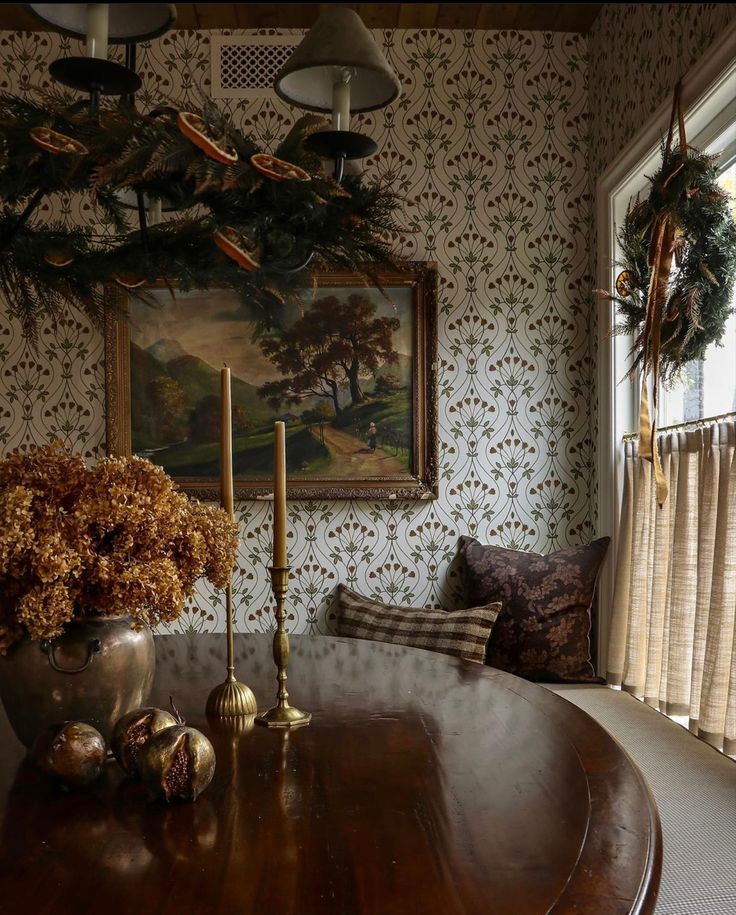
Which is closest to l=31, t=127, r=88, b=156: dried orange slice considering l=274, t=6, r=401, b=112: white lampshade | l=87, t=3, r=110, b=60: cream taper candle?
l=87, t=3, r=110, b=60: cream taper candle

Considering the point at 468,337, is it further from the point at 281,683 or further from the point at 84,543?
the point at 84,543

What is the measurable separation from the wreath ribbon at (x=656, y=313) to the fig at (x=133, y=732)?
186 centimetres

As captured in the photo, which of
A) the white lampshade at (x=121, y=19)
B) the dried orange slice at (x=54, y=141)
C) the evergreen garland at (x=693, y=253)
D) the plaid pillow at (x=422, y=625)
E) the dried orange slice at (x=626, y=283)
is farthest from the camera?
the plaid pillow at (x=422, y=625)

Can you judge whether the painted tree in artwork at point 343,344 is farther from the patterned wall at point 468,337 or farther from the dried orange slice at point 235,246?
the dried orange slice at point 235,246

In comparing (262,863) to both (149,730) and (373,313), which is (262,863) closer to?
(149,730)

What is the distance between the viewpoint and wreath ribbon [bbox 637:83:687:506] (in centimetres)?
234

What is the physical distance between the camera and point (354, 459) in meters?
3.38

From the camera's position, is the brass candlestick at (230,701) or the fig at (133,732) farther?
the brass candlestick at (230,701)

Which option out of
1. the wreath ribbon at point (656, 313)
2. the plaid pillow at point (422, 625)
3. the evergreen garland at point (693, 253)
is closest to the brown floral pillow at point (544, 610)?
the plaid pillow at point (422, 625)

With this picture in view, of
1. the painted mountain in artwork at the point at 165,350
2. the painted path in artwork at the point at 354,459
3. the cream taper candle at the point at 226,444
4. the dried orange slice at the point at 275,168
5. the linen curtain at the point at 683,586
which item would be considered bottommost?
the linen curtain at the point at 683,586

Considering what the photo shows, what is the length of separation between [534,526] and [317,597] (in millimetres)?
908

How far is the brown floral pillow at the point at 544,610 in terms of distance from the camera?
2941 mm

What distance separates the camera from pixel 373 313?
338cm

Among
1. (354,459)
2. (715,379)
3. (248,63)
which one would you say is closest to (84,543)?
(715,379)
